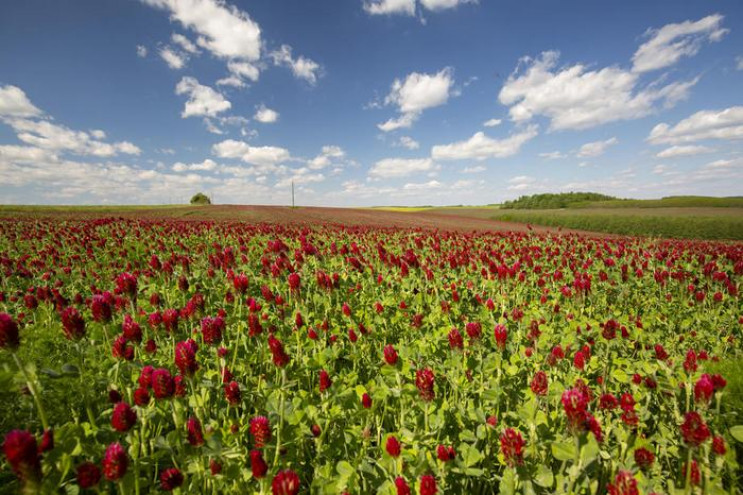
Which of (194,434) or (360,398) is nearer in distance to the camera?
(194,434)

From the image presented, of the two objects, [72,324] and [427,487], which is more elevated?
[72,324]

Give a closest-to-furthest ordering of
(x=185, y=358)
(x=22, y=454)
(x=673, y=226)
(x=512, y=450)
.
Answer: (x=22, y=454) < (x=512, y=450) < (x=185, y=358) < (x=673, y=226)

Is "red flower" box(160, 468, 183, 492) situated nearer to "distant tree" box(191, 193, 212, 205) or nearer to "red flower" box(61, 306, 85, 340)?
"red flower" box(61, 306, 85, 340)

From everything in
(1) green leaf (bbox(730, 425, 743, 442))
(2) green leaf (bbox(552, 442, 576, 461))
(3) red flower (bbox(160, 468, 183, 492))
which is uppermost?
(1) green leaf (bbox(730, 425, 743, 442))

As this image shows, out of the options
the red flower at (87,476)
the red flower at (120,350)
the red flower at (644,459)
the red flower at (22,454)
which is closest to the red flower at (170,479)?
the red flower at (87,476)

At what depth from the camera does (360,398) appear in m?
3.05

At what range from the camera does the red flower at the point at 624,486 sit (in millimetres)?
1673

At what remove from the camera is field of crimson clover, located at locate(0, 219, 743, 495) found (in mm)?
2061

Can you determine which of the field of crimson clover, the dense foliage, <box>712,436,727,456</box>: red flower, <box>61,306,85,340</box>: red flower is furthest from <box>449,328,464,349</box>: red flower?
the dense foliage

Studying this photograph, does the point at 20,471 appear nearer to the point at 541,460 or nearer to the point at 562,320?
the point at 541,460

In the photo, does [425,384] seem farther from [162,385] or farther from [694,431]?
[162,385]

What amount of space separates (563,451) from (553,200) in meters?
83.7

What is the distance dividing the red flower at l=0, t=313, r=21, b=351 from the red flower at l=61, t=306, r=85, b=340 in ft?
0.82

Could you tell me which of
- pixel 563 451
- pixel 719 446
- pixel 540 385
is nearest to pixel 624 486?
pixel 563 451
